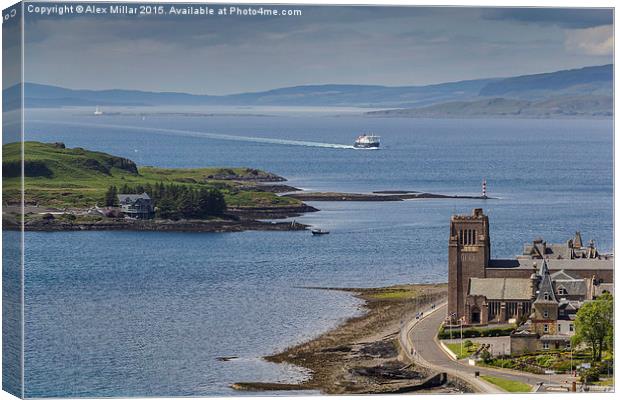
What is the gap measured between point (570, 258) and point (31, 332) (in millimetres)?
13139

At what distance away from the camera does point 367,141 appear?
2655 inches

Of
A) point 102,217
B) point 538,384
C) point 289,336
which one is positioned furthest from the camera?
point 102,217

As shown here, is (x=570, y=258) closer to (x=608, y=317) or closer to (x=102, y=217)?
(x=608, y=317)

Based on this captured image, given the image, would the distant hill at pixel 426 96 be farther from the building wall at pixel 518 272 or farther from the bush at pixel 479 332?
the bush at pixel 479 332

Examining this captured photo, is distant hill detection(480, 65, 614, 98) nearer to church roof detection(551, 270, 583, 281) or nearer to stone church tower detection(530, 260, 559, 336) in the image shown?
church roof detection(551, 270, 583, 281)

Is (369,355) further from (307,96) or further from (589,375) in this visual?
(307,96)

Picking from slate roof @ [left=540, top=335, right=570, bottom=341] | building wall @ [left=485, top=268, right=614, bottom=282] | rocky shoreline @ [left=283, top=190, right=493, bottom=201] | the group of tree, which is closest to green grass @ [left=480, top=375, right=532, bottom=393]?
slate roof @ [left=540, top=335, right=570, bottom=341]

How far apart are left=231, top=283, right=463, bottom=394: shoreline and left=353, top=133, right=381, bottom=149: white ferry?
15.9 feet

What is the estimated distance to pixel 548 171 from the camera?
6369 centimetres

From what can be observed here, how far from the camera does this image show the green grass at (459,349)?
58.9m

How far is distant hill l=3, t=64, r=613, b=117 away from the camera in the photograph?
60594 millimetres

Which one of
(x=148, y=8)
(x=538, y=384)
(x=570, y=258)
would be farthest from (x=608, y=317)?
(x=148, y=8)

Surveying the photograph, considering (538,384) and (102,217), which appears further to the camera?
(102,217)

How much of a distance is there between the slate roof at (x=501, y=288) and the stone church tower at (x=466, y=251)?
0.83 feet
